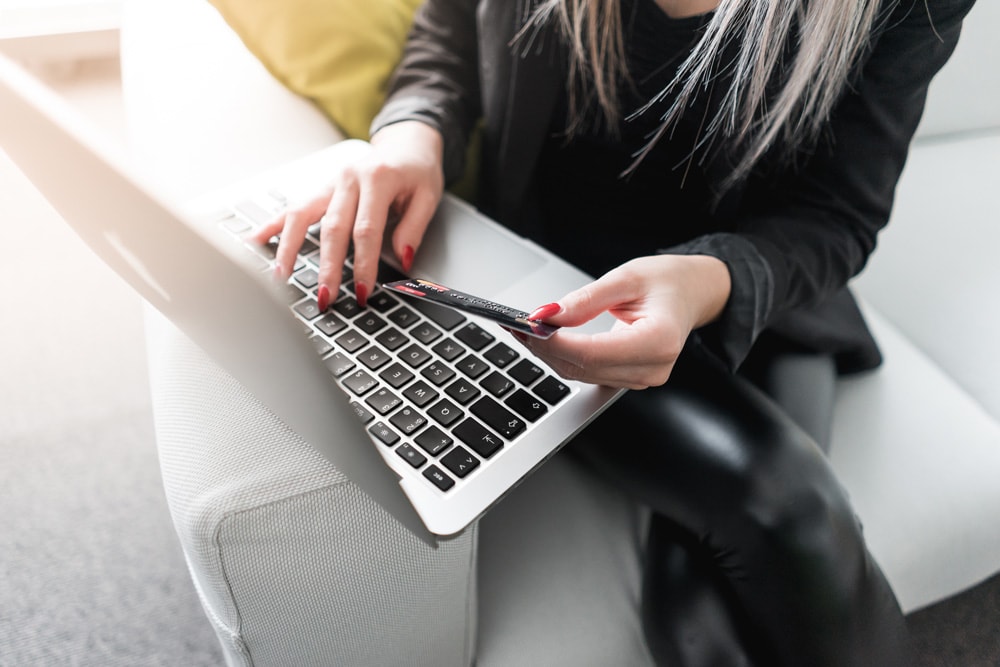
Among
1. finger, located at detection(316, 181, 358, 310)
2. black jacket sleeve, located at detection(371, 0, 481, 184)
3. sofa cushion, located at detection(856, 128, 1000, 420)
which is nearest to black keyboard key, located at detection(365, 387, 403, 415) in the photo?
finger, located at detection(316, 181, 358, 310)

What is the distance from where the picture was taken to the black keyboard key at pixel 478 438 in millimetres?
470

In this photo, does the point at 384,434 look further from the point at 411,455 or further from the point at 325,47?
the point at 325,47

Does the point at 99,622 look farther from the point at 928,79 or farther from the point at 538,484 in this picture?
the point at 928,79

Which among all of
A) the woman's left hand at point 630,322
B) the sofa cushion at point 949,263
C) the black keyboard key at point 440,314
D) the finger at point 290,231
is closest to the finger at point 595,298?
the woman's left hand at point 630,322

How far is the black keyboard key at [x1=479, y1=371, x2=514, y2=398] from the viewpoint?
51 centimetres

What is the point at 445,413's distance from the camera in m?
0.49

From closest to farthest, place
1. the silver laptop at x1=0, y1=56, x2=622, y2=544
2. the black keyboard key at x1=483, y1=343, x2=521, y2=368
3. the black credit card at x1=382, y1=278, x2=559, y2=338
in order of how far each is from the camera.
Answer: the silver laptop at x1=0, y1=56, x2=622, y2=544, the black credit card at x1=382, y1=278, x2=559, y2=338, the black keyboard key at x1=483, y1=343, x2=521, y2=368

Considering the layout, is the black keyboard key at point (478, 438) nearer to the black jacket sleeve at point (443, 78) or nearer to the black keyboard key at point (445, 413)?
the black keyboard key at point (445, 413)

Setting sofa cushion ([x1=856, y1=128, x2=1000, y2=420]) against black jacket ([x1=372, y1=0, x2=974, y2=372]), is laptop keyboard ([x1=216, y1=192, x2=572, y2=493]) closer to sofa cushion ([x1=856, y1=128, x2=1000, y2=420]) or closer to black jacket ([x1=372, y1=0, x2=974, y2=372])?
black jacket ([x1=372, y1=0, x2=974, y2=372])

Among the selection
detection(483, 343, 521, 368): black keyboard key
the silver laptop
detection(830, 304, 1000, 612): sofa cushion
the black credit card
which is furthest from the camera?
detection(830, 304, 1000, 612): sofa cushion

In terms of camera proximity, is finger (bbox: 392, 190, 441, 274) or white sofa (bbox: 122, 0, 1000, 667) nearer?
white sofa (bbox: 122, 0, 1000, 667)

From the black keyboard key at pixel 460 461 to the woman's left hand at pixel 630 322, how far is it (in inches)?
3.5

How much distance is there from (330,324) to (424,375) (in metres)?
0.09

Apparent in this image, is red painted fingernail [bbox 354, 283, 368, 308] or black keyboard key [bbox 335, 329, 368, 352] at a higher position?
red painted fingernail [bbox 354, 283, 368, 308]
